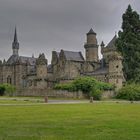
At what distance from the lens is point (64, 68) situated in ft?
388

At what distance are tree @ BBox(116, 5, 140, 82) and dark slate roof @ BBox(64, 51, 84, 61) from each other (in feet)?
120

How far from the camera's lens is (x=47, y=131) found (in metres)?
16.9

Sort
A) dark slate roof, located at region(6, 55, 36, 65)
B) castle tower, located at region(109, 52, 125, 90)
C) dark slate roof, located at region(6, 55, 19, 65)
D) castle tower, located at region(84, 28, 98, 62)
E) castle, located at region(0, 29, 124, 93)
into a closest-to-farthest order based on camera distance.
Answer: castle tower, located at region(109, 52, 125, 90) < castle, located at region(0, 29, 124, 93) < castle tower, located at region(84, 28, 98, 62) < dark slate roof, located at region(6, 55, 36, 65) < dark slate roof, located at region(6, 55, 19, 65)

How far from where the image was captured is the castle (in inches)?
4114

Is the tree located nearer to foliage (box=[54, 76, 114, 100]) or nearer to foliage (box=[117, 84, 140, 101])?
foliage (box=[117, 84, 140, 101])

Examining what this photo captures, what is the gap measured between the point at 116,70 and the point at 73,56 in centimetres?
2655

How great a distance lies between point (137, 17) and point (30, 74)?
52.1 meters

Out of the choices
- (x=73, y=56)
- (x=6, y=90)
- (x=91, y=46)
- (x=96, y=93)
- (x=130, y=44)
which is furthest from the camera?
(x=91, y=46)

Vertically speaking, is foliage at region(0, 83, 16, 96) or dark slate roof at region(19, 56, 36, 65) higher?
dark slate roof at region(19, 56, 36, 65)

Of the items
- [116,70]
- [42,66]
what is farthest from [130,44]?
[42,66]

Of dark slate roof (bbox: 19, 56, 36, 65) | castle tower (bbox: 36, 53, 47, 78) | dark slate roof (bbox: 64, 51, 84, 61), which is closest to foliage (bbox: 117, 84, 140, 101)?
castle tower (bbox: 36, 53, 47, 78)

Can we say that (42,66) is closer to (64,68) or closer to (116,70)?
(64,68)

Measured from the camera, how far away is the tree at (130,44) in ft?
267

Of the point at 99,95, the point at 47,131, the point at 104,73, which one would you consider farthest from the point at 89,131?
the point at 104,73
